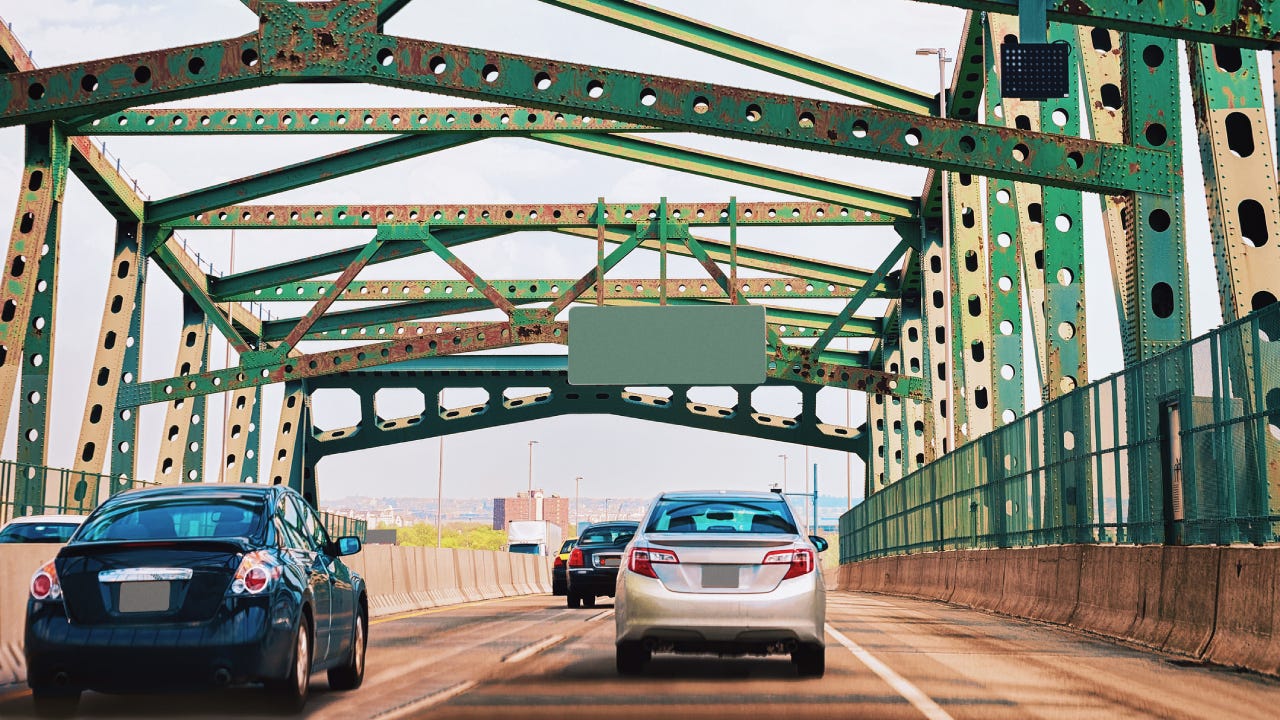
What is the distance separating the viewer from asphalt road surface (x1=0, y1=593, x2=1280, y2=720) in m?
10.2

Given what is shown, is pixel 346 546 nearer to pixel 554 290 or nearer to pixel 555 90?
pixel 555 90

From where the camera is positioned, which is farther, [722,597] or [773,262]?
[773,262]

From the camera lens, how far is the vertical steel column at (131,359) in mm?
39375

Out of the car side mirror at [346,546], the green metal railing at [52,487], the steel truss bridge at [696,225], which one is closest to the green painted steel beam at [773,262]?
the steel truss bridge at [696,225]

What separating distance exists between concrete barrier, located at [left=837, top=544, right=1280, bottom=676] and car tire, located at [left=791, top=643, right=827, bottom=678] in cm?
344

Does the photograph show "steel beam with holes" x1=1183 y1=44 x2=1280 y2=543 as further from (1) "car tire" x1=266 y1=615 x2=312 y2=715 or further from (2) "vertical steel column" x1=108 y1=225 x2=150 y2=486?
(2) "vertical steel column" x1=108 y1=225 x2=150 y2=486

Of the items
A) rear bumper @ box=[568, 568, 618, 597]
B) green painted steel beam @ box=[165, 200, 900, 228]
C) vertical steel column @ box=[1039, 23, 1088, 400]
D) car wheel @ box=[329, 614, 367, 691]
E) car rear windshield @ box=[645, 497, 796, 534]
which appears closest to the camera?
car wheel @ box=[329, 614, 367, 691]

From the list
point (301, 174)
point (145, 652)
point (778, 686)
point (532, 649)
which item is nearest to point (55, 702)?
point (145, 652)

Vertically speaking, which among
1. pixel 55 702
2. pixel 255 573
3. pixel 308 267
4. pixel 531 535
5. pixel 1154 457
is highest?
pixel 308 267

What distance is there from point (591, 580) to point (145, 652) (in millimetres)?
19377

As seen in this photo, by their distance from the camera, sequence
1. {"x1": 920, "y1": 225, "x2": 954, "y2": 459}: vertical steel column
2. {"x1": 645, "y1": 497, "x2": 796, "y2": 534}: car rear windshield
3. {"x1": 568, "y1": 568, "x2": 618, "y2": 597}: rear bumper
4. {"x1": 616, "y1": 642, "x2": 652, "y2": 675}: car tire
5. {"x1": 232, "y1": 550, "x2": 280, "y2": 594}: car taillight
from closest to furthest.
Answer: {"x1": 232, "y1": 550, "x2": 280, "y2": 594}: car taillight
{"x1": 616, "y1": 642, "x2": 652, "y2": 675}: car tire
{"x1": 645, "y1": 497, "x2": 796, "y2": 534}: car rear windshield
{"x1": 568, "y1": 568, "x2": 618, "y2": 597}: rear bumper
{"x1": 920, "y1": 225, "x2": 954, "y2": 459}: vertical steel column

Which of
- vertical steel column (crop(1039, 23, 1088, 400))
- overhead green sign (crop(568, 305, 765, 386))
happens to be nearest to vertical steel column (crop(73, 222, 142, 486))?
overhead green sign (crop(568, 305, 765, 386))

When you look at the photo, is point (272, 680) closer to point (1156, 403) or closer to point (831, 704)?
point (831, 704)

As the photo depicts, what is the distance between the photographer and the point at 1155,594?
16.0 meters
